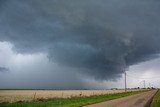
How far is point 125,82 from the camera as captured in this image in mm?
108125

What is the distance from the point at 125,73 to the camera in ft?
369

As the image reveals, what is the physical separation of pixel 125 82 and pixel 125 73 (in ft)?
19.2
